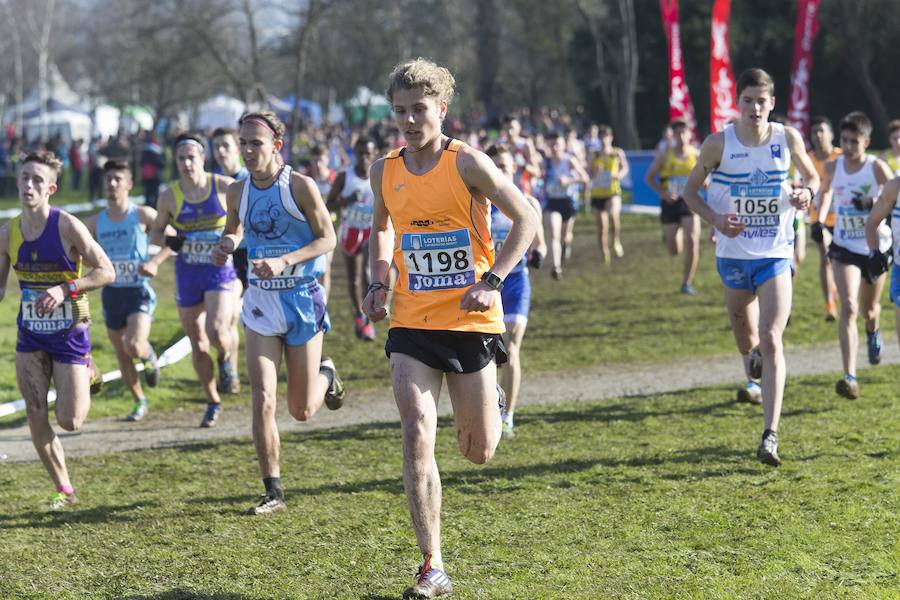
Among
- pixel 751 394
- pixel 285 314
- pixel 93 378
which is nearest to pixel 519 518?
pixel 285 314

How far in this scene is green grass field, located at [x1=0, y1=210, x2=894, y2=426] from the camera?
1142 cm

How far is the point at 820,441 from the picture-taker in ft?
24.8

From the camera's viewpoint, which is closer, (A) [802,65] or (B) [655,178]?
(B) [655,178]

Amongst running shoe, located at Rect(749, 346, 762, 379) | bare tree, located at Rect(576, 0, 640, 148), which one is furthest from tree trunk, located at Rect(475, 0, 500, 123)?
running shoe, located at Rect(749, 346, 762, 379)

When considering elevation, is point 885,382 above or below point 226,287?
below

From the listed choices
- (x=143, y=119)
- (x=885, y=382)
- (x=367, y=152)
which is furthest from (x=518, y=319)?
(x=143, y=119)

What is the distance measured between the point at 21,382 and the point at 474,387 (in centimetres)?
296

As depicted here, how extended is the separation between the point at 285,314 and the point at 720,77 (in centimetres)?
1484

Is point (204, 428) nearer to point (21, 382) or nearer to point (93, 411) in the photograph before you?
point (93, 411)

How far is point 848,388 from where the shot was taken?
8.89 meters

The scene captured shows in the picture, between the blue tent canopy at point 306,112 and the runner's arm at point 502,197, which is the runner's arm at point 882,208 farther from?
the blue tent canopy at point 306,112

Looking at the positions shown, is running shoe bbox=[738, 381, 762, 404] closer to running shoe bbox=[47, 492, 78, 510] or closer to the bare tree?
running shoe bbox=[47, 492, 78, 510]

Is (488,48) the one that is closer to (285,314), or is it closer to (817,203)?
(817,203)

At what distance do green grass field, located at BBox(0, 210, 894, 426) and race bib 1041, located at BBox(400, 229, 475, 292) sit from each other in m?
5.82
